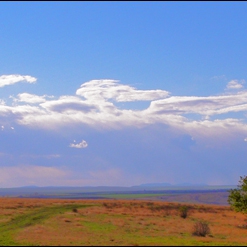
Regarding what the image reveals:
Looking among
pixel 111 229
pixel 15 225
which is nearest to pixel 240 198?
pixel 111 229

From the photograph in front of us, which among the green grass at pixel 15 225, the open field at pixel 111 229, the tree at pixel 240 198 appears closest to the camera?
the open field at pixel 111 229

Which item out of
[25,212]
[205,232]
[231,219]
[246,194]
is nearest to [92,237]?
[205,232]

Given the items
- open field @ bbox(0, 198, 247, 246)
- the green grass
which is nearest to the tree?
open field @ bbox(0, 198, 247, 246)

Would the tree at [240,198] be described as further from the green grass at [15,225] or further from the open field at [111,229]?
the green grass at [15,225]

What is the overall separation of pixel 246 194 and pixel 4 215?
38143mm

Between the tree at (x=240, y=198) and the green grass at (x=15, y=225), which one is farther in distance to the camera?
the tree at (x=240, y=198)

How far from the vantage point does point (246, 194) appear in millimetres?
57562

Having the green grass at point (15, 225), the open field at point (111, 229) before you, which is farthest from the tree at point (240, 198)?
A: the green grass at point (15, 225)

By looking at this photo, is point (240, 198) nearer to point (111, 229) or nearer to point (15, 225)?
point (111, 229)

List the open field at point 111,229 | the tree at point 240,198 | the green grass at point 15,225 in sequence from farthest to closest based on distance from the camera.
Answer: the tree at point 240,198
the green grass at point 15,225
the open field at point 111,229

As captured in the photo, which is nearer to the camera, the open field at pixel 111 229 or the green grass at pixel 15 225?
the open field at pixel 111 229

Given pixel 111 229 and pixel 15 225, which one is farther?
pixel 15 225

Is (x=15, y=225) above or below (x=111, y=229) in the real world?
above

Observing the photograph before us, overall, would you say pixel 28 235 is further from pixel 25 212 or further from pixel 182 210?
pixel 182 210
